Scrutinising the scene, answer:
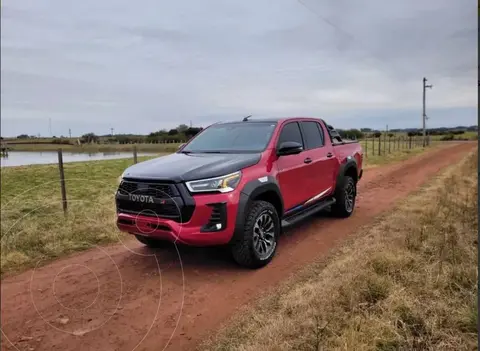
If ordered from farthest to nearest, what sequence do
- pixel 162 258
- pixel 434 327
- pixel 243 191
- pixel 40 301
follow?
pixel 162 258
pixel 243 191
pixel 40 301
pixel 434 327

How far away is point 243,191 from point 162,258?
1.63m

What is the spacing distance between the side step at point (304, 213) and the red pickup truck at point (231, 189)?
0.8 inches

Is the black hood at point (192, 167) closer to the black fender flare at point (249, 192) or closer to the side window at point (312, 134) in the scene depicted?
the black fender flare at point (249, 192)

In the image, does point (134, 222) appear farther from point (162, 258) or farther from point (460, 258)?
point (460, 258)

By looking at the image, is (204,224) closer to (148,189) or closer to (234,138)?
(148,189)

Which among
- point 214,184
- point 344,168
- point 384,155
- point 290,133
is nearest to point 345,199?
point 344,168

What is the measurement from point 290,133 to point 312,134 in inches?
32.6

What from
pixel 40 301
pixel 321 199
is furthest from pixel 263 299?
pixel 321 199

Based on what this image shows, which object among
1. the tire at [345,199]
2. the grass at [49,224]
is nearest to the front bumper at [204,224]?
the grass at [49,224]

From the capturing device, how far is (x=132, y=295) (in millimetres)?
4125

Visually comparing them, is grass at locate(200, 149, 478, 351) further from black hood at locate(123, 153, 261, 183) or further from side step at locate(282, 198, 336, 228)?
black hood at locate(123, 153, 261, 183)

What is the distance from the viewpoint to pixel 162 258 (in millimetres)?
5266

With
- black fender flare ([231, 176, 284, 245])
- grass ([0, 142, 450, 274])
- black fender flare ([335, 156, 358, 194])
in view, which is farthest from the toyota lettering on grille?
black fender flare ([335, 156, 358, 194])

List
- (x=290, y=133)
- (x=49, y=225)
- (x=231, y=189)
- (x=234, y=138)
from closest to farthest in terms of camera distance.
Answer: (x=231, y=189)
(x=234, y=138)
(x=290, y=133)
(x=49, y=225)
